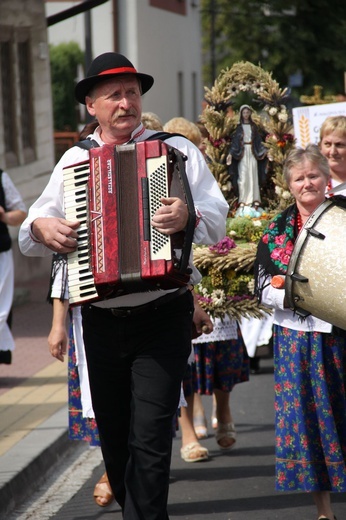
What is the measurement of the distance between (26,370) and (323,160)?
194 inches

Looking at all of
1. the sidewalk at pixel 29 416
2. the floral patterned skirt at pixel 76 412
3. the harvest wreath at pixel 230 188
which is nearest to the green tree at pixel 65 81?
the sidewalk at pixel 29 416

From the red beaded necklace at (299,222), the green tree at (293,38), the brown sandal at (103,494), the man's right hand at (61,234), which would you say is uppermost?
the green tree at (293,38)

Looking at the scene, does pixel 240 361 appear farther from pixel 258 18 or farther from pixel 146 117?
pixel 258 18

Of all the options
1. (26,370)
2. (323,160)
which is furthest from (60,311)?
(26,370)

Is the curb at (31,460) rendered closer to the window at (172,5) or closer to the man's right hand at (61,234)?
the man's right hand at (61,234)

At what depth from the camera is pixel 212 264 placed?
701cm

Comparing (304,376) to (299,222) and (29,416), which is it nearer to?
(299,222)

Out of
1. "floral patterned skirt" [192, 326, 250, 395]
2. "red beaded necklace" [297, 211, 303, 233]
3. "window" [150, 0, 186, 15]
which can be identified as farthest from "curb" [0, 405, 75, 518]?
"window" [150, 0, 186, 15]

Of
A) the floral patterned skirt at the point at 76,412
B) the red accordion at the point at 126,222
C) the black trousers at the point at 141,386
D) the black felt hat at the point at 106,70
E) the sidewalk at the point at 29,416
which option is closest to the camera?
the red accordion at the point at 126,222

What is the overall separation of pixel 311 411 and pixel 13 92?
12.1 m

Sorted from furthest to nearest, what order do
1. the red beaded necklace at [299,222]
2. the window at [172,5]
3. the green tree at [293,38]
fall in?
the green tree at [293,38] → the window at [172,5] → the red beaded necklace at [299,222]

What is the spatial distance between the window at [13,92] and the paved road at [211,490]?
376 inches

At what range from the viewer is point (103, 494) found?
665 centimetres

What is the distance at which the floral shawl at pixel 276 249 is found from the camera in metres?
6.00
